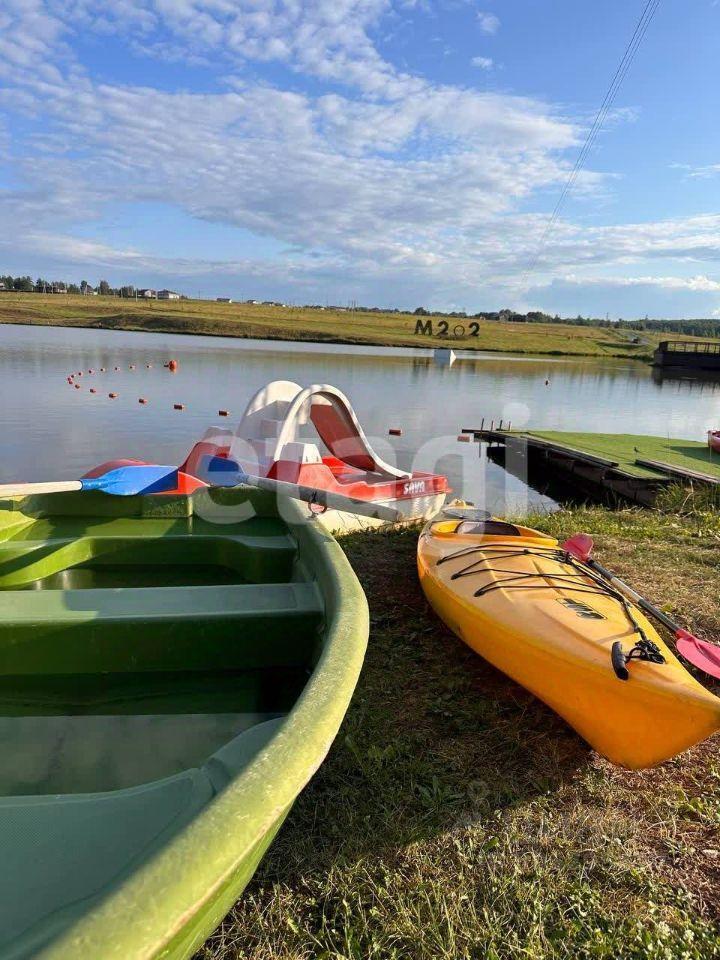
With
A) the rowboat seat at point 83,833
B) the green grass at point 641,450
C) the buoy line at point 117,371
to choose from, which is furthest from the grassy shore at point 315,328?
the rowboat seat at point 83,833

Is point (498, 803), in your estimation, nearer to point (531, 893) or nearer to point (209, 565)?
point (531, 893)

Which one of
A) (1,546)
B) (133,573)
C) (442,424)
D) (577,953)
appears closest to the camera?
(577,953)

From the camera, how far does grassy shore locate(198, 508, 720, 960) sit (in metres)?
2.40

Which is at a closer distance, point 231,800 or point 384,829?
point 231,800

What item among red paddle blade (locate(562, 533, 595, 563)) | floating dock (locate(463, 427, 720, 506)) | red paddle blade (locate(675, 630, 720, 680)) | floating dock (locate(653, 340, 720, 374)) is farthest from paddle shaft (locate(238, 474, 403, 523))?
floating dock (locate(653, 340, 720, 374))

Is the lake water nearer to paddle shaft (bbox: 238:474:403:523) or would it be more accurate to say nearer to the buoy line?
the buoy line

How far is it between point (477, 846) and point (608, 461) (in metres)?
14.9

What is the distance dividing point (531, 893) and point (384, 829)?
0.70m

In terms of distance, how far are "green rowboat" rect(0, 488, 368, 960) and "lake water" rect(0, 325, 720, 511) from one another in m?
10.5

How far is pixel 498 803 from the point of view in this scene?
124 inches

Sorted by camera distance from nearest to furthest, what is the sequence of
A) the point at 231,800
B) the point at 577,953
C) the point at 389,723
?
the point at 231,800, the point at 577,953, the point at 389,723

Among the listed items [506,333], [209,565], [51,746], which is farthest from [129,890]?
[506,333]

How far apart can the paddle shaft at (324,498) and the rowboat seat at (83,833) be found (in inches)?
125

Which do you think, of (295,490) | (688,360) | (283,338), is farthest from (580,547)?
(283,338)
